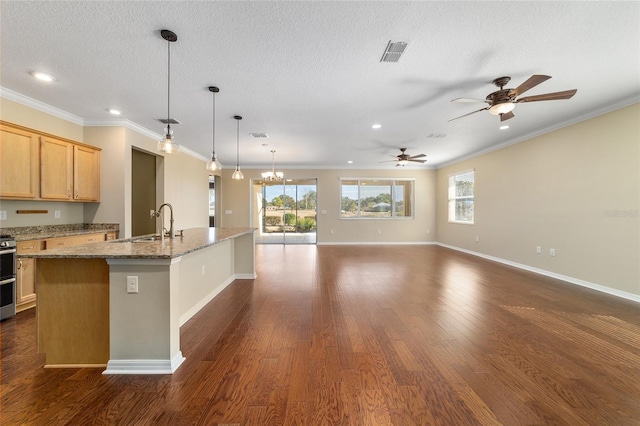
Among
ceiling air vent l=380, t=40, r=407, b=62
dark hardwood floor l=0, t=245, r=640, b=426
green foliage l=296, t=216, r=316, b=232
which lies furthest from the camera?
green foliage l=296, t=216, r=316, b=232

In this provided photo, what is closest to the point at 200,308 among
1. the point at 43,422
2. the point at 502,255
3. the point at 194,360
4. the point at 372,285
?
the point at 194,360

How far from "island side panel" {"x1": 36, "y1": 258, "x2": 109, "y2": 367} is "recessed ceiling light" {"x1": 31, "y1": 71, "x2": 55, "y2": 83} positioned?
2.31 m

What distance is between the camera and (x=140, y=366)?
1.94 meters

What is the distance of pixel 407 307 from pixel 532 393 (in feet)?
5.00

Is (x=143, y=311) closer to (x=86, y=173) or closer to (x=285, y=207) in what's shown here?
(x=86, y=173)

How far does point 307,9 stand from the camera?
1927mm

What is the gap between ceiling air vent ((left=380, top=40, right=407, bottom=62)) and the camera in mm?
2301

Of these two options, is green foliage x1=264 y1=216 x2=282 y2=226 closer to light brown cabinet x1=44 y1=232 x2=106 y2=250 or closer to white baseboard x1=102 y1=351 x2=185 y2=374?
light brown cabinet x1=44 y1=232 x2=106 y2=250

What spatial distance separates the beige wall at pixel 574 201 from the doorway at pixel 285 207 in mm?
5278

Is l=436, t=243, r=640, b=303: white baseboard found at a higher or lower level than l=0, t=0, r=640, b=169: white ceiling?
lower

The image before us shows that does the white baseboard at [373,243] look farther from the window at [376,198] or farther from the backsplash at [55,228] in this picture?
the backsplash at [55,228]

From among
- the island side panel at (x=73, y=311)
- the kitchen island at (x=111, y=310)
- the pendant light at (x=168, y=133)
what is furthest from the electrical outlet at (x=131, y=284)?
the pendant light at (x=168, y=133)

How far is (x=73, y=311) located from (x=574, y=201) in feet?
21.9

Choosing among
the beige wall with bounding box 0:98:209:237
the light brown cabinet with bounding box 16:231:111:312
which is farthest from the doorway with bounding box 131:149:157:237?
the light brown cabinet with bounding box 16:231:111:312
